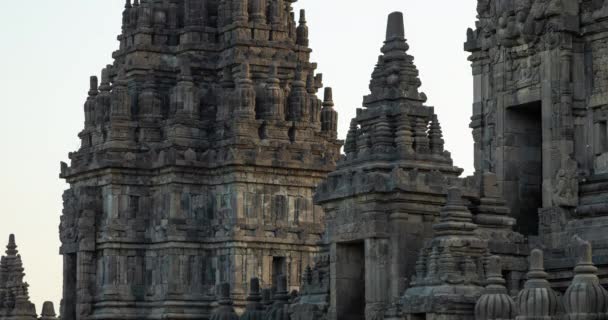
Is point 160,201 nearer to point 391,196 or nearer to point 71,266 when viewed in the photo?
point 71,266

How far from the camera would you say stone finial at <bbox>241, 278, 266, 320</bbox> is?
5000 centimetres

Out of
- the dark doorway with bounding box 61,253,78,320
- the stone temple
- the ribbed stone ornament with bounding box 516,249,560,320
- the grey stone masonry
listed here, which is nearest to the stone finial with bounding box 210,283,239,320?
the stone temple

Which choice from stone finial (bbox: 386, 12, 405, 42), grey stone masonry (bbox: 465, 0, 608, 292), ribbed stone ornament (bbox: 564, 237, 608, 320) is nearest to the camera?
ribbed stone ornament (bbox: 564, 237, 608, 320)

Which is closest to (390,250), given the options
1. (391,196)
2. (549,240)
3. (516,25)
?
(391,196)

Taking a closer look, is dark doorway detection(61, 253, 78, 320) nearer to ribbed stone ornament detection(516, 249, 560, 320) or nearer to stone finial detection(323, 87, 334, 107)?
stone finial detection(323, 87, 334, 107)

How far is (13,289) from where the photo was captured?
217 feet

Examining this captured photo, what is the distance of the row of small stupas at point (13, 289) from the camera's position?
6500 cm

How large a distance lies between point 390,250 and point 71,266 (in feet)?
81.1

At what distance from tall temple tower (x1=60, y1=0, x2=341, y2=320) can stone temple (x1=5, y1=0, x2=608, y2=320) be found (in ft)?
0.24

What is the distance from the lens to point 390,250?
136ft

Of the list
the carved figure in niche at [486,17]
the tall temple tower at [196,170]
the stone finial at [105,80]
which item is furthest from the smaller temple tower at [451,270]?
the stone finial at [105,80]

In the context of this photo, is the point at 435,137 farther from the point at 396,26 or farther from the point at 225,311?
the point at 225,311

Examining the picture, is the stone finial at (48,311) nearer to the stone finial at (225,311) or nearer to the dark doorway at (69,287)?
the dark doorway at (69,287)

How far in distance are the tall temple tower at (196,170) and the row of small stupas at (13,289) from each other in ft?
7.16
